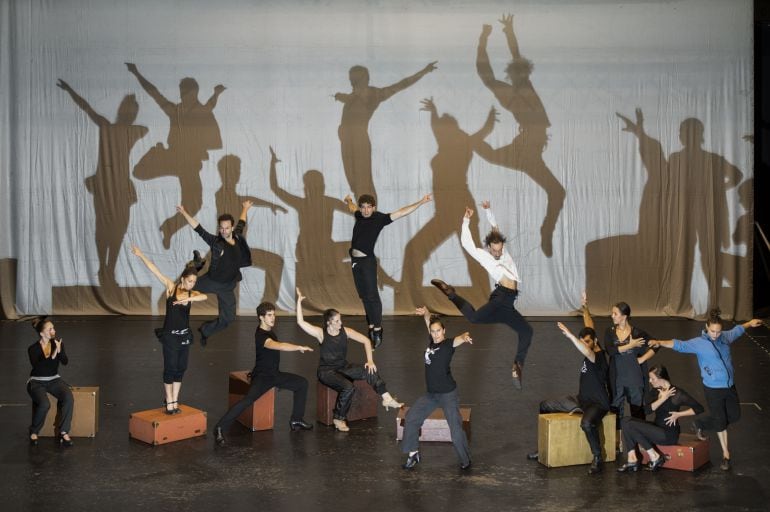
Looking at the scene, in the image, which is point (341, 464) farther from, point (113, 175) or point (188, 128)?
point (113, 175)

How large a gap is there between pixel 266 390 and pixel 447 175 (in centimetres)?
682

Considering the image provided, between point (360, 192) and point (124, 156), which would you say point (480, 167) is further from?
point (124, 156)

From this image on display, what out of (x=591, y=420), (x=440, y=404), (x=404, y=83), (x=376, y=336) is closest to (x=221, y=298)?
(x=376, y=336)

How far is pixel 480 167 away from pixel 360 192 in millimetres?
1742

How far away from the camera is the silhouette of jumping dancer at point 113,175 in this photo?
13.9 metres

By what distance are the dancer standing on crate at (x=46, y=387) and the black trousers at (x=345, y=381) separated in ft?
6.53

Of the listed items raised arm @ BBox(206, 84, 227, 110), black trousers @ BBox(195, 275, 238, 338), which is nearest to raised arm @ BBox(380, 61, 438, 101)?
raised arm @ BBox(206, 84, 227, 110)

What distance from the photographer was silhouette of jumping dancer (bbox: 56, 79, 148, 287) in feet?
45.7

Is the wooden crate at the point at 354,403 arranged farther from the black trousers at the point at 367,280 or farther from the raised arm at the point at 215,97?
the raised arm at the point at 215,97

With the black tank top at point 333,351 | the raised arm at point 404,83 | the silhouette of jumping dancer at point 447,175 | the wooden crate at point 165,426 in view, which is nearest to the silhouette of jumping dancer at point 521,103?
the silhouette of jumping dancer at point 447,175

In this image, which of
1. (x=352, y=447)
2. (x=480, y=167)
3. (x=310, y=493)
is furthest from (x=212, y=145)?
(x=310, y=493)

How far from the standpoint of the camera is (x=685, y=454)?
6816mm

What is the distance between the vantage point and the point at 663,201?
13.7m

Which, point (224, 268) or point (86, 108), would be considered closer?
point (224, 268)
